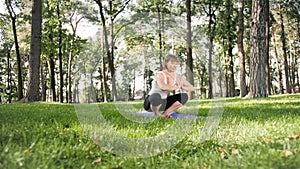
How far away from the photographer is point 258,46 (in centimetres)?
1207

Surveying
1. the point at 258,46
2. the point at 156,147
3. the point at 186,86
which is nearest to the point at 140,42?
the point at 186,86

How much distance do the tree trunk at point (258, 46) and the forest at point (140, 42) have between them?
0.04m

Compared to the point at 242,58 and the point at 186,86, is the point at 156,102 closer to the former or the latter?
the point at 186,86

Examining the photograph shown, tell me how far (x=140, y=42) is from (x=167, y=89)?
208 centimetres

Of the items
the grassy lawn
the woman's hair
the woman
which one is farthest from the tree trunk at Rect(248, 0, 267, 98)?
the grassy lawn

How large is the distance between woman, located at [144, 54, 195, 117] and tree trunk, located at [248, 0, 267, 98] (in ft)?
20.9

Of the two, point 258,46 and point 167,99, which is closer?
point 167,99

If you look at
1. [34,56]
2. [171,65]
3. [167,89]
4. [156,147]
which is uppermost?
[34,56]

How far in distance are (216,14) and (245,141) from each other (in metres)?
25.7

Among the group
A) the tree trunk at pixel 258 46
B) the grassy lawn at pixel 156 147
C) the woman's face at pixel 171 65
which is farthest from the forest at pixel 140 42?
the grassy lawn at pixel 156 147

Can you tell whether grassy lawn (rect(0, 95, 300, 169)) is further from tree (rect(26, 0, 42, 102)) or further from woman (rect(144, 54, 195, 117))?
tree (rect(26, 0, 42, 102))

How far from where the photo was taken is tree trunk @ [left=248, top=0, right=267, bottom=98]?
11.9 meters

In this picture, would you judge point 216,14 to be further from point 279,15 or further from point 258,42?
point 258,42

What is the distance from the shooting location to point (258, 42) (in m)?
12.1
